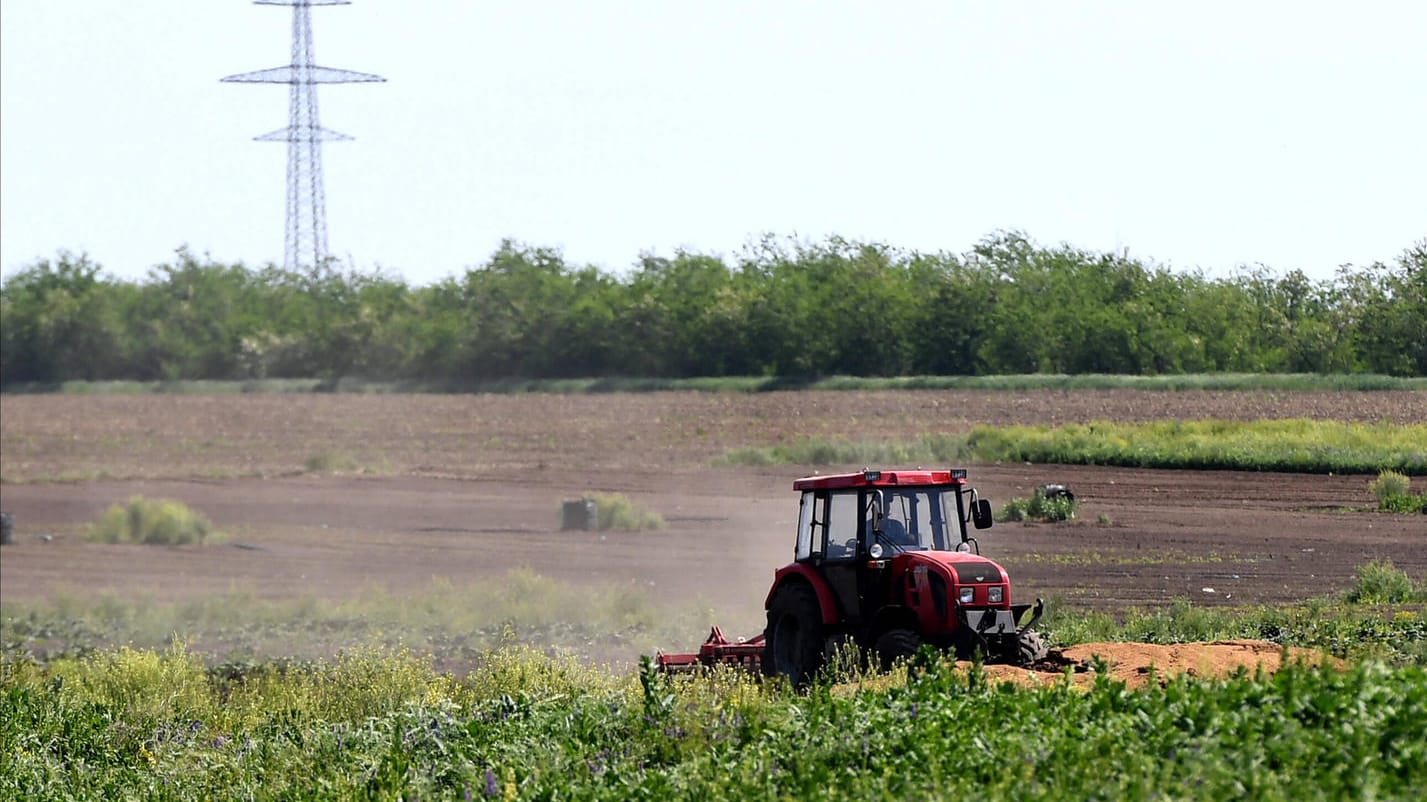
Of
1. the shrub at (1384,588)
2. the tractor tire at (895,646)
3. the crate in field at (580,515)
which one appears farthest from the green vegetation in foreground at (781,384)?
the tractor tire at (895,646)

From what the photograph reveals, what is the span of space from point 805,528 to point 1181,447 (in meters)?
17.0

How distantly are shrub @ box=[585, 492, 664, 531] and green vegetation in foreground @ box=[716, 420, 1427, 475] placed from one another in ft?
15.5

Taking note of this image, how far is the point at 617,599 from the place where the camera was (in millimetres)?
29969

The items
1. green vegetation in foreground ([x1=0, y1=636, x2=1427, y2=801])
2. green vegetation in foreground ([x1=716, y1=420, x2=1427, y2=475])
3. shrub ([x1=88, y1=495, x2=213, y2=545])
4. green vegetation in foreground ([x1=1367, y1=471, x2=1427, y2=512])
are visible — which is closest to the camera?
green vegetation in foreground ([x1=0, y1=636, x2=1427, y2=801])

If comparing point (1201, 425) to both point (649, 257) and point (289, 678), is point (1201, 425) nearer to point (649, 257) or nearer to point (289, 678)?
point (289, 678)

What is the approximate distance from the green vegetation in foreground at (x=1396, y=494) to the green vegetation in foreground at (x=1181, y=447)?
20cm

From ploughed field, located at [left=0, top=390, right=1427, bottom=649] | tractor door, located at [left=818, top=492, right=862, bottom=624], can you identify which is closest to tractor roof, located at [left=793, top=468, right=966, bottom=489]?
tractor door, located at [left=818, top=492, right=862, bottom=624]

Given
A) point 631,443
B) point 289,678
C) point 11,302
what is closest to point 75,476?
point 631,443

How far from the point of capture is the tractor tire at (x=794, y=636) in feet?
52.2

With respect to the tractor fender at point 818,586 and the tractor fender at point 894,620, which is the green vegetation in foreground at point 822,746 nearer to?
the tractor fender at point 818,586

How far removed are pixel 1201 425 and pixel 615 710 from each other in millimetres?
21587

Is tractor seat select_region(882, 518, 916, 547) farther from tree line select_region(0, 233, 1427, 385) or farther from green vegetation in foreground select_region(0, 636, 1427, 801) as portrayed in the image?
tree line select_region(0, 233, 1427, 385)

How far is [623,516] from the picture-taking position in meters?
40.8

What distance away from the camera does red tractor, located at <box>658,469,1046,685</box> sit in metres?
14.8
